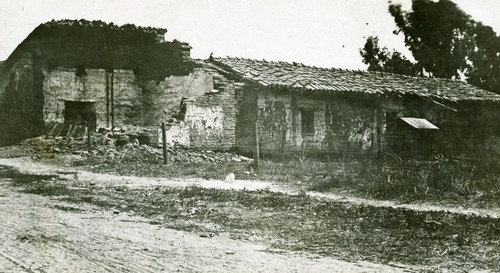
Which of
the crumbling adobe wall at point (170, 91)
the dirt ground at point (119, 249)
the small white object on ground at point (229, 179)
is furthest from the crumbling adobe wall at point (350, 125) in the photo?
the dirt ground at point (119, 249)

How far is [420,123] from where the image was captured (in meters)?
23.2

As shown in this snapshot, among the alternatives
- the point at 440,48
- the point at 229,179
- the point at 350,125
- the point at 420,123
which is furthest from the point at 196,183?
the point at 440,48

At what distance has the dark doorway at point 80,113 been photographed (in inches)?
853

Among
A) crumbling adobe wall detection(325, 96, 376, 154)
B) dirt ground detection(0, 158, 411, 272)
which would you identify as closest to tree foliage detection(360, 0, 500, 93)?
crumbling adobe wall detection(325, 96, 376, 154)

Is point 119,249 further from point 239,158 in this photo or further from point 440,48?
point 440,48

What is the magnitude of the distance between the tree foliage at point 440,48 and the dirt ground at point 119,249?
2487 centimetres

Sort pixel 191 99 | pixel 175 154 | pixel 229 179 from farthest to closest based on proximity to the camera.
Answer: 1. pixel 191 99
2. pixel 175 154
3. pixel 229 179

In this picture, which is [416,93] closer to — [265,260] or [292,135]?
[292,135]

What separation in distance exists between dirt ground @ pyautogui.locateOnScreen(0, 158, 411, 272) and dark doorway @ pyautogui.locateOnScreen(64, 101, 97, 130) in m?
13.5

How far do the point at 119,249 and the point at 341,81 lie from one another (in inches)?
749

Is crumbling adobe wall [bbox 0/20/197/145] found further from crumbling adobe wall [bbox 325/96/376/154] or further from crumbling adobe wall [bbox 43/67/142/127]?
crumbling adobe wall [bbox 325/96/376/154]

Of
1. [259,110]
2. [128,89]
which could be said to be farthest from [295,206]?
[128,89]

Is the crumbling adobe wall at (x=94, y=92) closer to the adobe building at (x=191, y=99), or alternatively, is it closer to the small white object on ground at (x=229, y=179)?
the adobe building at (x=191, y=99)

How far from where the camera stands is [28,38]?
2109 cm
